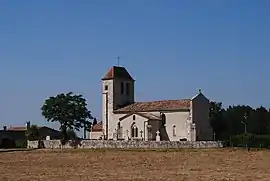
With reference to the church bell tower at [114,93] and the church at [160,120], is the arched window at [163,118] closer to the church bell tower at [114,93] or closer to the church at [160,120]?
the church at [160,120]

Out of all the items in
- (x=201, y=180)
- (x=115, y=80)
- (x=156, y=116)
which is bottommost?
(x=201, y=180)

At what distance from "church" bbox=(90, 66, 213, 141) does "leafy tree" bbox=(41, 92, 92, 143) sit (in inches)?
176

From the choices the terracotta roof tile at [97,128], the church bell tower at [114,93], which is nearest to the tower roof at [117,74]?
the church bell tower at [114,93]

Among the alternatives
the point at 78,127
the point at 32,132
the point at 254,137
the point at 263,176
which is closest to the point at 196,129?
the point at 254,137

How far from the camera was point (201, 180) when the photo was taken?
1062 inches

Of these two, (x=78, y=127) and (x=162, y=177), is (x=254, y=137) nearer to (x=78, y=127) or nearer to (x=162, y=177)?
(x=78, y=127)

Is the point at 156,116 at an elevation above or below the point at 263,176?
above

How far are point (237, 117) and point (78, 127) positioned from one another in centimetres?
3562

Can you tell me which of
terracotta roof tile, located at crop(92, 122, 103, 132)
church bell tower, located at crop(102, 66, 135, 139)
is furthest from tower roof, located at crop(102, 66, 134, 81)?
terracotta roof tile, located at crop(92, 122, 103, 132)

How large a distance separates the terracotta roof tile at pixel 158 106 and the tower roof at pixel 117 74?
6902 millimetres

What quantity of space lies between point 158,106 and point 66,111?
1553cm

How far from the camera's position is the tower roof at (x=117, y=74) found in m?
97.7

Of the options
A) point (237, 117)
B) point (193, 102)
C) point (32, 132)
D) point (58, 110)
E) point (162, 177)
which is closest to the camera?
point (162, 177)

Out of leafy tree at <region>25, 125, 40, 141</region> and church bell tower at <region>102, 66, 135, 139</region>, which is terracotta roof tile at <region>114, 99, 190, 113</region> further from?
leafy tree at <region>25, 125, 40, 141</region>
